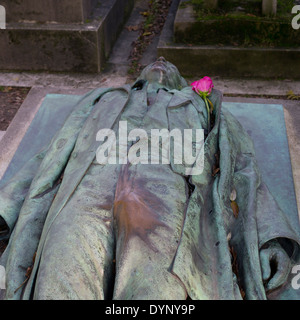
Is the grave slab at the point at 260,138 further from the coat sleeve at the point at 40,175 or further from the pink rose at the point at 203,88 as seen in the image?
the pink rose at the point at 203,88

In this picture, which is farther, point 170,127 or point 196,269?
point 170,127

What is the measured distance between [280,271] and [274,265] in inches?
2.9

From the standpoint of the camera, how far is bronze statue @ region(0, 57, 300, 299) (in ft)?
7.84

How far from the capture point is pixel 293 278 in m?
3.04

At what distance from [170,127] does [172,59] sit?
3.00 meters

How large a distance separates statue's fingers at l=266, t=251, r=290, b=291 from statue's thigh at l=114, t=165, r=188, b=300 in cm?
69

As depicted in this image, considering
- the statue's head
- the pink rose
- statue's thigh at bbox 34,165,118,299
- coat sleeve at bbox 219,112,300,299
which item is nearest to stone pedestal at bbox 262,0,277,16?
the statue's head

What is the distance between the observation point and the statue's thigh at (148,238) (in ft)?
7.62

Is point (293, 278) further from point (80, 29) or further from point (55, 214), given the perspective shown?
point (80, 29)

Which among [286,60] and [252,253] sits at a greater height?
[252,253]

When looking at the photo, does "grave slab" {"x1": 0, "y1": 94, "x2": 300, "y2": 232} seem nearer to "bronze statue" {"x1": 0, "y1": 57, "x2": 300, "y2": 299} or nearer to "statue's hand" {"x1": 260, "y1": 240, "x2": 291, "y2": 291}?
"bronze statue" {"x1": 0, "y1": 57, "x2": 300, "y2": 299}
